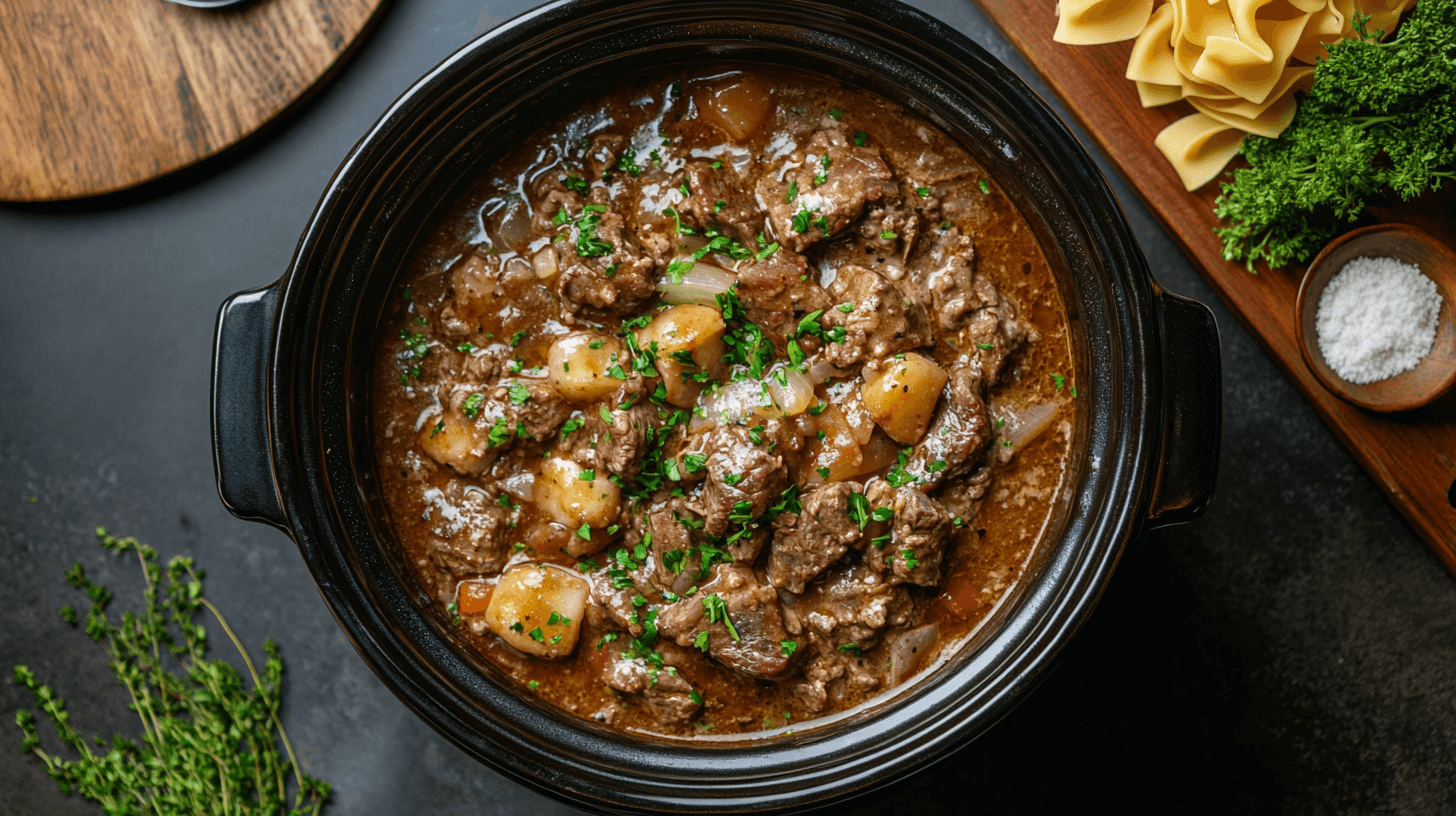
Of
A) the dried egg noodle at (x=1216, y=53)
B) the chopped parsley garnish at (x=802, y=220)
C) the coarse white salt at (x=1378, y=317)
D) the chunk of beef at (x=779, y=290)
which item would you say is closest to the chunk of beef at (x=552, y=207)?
the chunk of beef at (x=779, y=290)

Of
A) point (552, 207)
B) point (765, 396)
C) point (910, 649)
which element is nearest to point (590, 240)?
point (552, 207)

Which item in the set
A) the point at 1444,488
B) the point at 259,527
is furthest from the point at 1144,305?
the point at 259,527

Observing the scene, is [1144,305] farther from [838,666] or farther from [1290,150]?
[838,666]

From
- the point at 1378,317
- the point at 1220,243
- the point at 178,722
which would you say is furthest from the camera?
the point at 178,722

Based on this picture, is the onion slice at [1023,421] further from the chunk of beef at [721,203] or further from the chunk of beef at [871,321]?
the chunk of beef at [721,203]

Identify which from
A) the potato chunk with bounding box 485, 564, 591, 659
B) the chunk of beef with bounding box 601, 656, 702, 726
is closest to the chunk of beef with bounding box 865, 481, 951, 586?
the chunk of beef with bounding box 601, 656, 702, 726

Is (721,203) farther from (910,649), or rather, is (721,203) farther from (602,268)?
(910,649)
